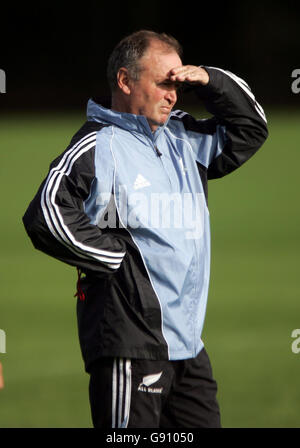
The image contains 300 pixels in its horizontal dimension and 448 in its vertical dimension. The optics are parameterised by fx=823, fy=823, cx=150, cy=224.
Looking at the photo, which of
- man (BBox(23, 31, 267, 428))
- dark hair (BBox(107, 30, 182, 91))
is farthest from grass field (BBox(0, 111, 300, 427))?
dark hair (BBox(107, 30, 182, 91))

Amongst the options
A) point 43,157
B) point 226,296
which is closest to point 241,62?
point 43,157

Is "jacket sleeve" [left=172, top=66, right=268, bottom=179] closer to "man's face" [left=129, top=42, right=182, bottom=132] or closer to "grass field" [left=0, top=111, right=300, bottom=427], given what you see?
"man's face" [left=129, top=42, right=182, bottom=132]

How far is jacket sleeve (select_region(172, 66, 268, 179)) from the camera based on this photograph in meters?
4.08

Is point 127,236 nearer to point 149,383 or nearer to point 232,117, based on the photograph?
point 149,383

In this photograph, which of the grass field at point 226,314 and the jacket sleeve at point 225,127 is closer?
the jacket sleeve at point 225,127

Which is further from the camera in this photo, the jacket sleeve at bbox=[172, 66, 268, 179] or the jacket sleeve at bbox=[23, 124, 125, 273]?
the jacket sleeve at bbox=[172, 66, 268, 179]

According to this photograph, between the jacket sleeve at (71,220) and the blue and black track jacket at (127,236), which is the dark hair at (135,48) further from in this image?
the jacket sleeve at (71,220)

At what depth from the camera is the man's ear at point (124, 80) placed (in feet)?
13.1

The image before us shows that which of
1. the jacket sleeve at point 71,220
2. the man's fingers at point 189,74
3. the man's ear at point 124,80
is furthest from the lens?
the man's ear at point 124,80

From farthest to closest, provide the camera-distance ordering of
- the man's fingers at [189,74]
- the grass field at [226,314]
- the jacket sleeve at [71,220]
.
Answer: the grass field at [226,314] < the man's fingers at [189,74] < the jacket sleeve at [71,220]

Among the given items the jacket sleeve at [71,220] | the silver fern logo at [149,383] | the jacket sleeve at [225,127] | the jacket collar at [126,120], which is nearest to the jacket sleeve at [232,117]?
the jacket sleeve at [225,127]

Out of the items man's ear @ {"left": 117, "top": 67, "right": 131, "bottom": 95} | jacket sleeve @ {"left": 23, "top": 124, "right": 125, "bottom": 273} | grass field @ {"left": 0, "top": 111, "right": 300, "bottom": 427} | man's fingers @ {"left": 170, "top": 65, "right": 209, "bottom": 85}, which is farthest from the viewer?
grass field @ {"left": 0, "top": 111, "right": 300, "bottom": 427}

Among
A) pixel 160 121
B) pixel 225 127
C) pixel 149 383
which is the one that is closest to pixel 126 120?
pixel 160 121

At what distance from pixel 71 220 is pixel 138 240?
33cm
